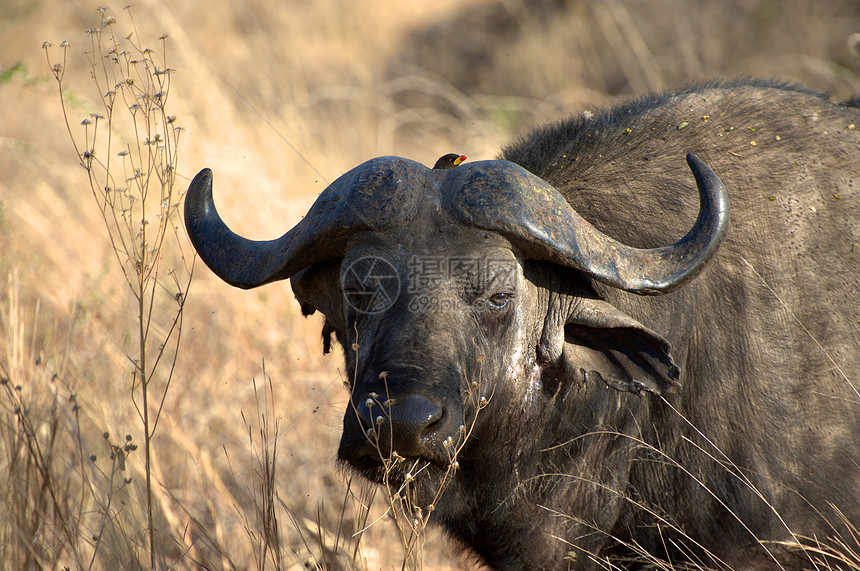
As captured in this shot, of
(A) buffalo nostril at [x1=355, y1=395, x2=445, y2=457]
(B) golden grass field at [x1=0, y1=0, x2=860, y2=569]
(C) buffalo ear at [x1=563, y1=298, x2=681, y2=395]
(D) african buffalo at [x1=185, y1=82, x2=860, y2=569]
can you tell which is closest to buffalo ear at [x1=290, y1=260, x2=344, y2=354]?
(D) african buffalo at [x1=185, y1=82, x2=860, y2=569]

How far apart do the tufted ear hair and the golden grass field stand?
1.07 m

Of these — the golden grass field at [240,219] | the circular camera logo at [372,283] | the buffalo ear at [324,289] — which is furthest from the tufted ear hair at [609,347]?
the golden grass field at [240,219]

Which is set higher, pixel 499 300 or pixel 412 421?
pixel 499 300

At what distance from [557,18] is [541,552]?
10954mm

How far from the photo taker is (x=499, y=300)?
3.04 metres

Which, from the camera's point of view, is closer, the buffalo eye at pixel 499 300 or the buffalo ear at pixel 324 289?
the buffalo eye at pixel 499 300

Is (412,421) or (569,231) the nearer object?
(412,421)

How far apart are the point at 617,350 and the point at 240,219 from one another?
4503 mm

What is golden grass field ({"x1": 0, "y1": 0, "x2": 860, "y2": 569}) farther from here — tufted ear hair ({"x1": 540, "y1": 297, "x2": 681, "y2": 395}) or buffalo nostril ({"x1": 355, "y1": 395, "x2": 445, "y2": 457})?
tufted ear hair ({"x1": 540, "y1": 297, "x2": 681, "y2": 395})

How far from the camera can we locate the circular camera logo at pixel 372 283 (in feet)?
9.84

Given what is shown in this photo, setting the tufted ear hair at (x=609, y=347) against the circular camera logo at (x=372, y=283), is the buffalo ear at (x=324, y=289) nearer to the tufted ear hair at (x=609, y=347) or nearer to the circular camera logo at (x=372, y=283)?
the circular camera logo at (x=372, y=283)

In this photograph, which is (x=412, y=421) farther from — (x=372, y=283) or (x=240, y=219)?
(x=240, y=219)

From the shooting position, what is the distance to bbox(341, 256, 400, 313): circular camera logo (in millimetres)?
2998

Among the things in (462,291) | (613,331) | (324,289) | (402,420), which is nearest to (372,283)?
(462,291)
